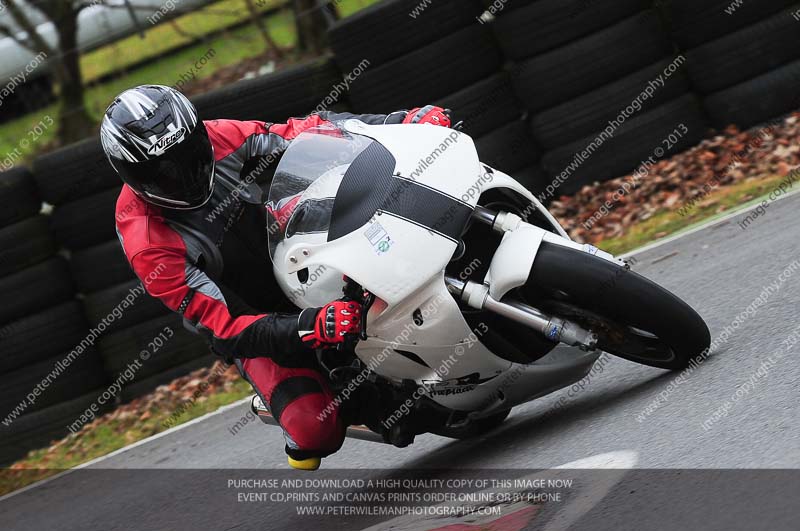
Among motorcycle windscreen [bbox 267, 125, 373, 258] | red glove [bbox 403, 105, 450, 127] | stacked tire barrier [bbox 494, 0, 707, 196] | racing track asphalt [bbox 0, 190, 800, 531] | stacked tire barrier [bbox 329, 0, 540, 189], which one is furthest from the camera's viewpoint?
stacked tire barrier [bbox 329, 0, 540, 189]

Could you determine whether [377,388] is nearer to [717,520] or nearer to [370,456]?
[370,456]

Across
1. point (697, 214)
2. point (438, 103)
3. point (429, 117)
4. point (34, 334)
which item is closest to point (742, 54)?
point (697, 214)

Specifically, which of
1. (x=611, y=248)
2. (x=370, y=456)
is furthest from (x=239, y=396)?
(x=611, y=248)

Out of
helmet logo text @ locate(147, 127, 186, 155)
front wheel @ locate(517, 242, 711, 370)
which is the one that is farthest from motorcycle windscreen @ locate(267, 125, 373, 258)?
front wheel @ locate(517, 242, 711, 370)

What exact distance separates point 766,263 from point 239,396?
3.69 meters

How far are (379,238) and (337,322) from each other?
0.35 metres

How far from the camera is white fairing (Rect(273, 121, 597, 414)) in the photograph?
3.92m

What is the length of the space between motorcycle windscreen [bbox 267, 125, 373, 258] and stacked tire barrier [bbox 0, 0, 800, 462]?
3.93 m

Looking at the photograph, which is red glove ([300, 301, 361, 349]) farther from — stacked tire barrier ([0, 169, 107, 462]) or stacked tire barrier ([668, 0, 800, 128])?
stacked tire barrier ([668, 0, 800, 128])

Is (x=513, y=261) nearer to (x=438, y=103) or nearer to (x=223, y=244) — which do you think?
(x=223, y=244)

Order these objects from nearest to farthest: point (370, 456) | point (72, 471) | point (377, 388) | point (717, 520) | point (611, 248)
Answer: point (717, 520) → point (377, 388) → point (370, 456) → point (72, 471) → point (611, 248)

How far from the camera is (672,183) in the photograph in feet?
27.0

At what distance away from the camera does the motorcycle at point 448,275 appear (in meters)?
3.93

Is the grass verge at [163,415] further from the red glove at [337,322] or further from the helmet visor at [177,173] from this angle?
the red glove at [337,322]
